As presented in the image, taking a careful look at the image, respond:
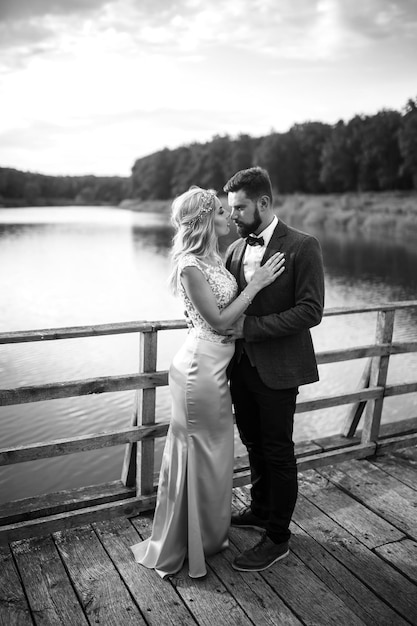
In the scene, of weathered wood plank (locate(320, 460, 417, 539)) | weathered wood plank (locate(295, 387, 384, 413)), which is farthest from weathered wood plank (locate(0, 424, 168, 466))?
weathered wood plank (locate(320, 460, 417, 539))

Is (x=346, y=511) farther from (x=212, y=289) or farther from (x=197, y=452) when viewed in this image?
(x=212, y=289)

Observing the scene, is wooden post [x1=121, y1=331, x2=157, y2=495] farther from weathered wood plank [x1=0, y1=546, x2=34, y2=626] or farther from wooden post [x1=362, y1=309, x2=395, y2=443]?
wooden post [x1=362, y1=309, x2=395, y2=443]

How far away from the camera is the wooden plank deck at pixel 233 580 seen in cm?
250

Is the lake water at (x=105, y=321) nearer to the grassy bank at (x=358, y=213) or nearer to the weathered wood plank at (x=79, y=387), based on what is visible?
the grassy bank at (x=358, y=213)

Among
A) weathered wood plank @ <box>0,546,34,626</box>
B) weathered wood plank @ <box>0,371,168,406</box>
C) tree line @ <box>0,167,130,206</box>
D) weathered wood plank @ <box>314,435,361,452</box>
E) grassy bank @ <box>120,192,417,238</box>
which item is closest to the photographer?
weathered wood plank @ <box>0,546,34,626</box>

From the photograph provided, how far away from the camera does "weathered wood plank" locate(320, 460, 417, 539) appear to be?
3.36 meters

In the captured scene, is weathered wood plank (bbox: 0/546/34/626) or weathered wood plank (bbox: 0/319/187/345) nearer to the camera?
weathered wood plank (bbox: 0/546/34/626)

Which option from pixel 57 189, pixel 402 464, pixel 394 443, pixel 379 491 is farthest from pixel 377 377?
pixel 57 189

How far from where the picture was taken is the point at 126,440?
10.6 feet

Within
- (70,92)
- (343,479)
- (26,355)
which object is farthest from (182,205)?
(70,92)

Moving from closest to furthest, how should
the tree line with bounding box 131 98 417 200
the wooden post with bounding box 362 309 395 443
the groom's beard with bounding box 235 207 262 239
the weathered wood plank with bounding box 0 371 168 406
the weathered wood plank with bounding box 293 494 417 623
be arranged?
the weathered wood plank with bounding box 293 494 417 623 → the groom's beard with bounding box 235 207 262 239 → the weathered wood plank with bounding box 0 371 168 406 → the wooden post with bounding box 362 309 395 443 → the tree line with bounding box 131 98 417 200

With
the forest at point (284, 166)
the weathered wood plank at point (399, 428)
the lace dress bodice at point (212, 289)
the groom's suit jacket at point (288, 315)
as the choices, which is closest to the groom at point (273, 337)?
the groom's suit jacket at point (288, 315)

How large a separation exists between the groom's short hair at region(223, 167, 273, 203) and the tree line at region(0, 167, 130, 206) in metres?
56.8

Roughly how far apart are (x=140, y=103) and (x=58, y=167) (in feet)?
40.9
